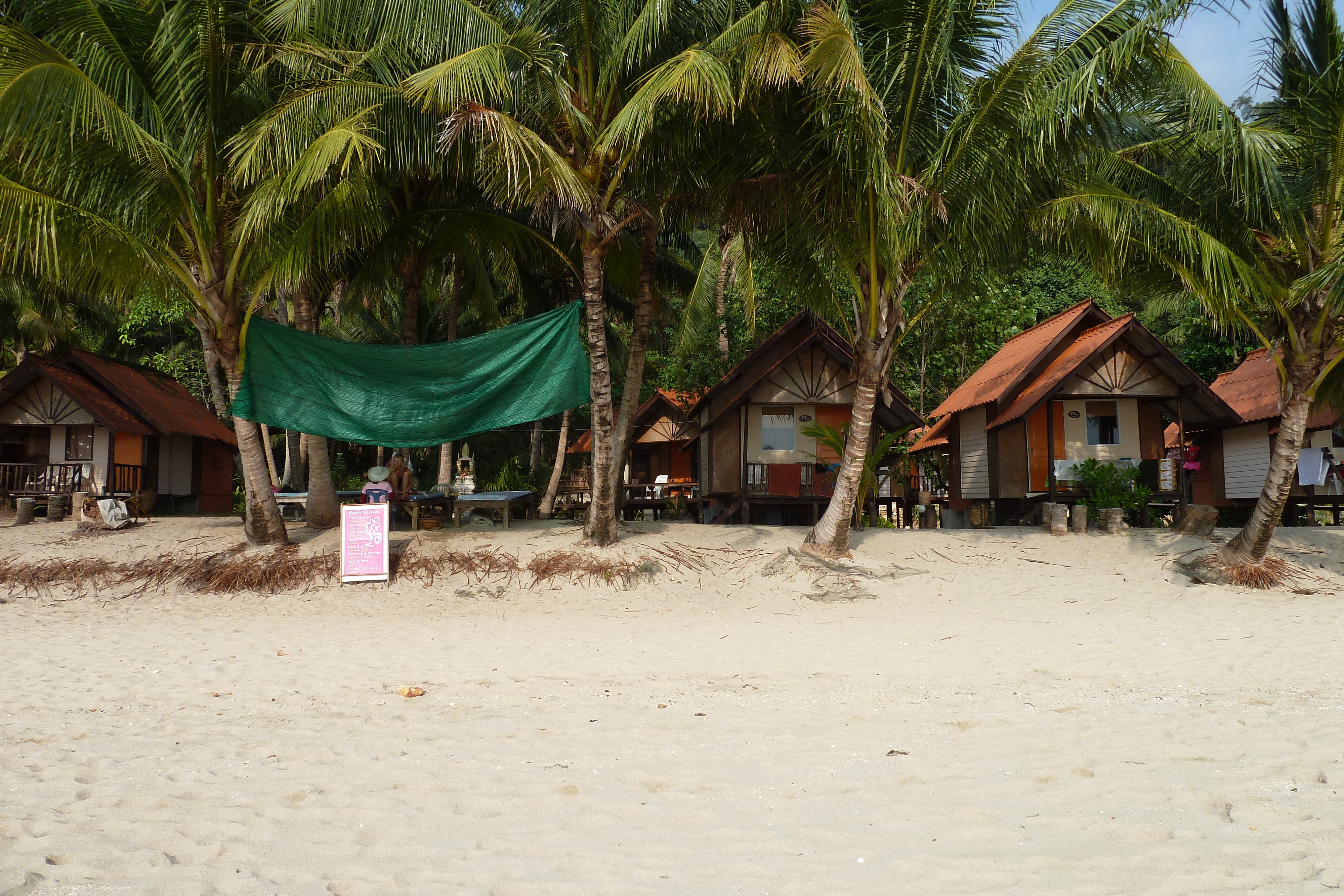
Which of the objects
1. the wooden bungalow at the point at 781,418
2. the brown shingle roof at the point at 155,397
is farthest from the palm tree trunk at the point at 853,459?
the brown shingle roof at the point at 155,397

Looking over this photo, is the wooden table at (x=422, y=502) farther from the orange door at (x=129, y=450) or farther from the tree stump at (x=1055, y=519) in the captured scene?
the tree stump at (x=1055, y=519)

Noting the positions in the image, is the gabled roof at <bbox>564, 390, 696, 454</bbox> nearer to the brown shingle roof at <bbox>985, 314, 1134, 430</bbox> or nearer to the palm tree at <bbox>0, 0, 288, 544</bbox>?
the brown shingle roof at <bbox>985, 314, 1134, 430</bbox>

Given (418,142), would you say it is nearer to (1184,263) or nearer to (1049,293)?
(1184,263)

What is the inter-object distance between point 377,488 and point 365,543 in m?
1.06

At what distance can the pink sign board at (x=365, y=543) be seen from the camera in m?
10.7

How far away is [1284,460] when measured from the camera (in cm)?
1136

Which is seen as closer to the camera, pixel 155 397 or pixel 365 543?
pixel 365 543

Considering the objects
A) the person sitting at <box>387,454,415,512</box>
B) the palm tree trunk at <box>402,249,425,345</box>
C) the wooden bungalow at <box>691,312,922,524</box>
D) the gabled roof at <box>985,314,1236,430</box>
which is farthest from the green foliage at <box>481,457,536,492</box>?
the gabled roof at <box>985,314,1236,430</box>

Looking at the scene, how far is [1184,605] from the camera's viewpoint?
10.4 metres

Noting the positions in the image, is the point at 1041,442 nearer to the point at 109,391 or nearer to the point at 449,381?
the point at 449,381

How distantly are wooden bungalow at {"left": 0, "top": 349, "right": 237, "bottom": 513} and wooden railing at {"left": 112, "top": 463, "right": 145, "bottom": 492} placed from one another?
0.02 metres

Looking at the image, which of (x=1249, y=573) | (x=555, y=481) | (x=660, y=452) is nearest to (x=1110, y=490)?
(x=1249, y=573)

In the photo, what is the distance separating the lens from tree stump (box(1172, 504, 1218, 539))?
1383 centimetres

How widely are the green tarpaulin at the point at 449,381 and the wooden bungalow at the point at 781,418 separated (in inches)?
221
